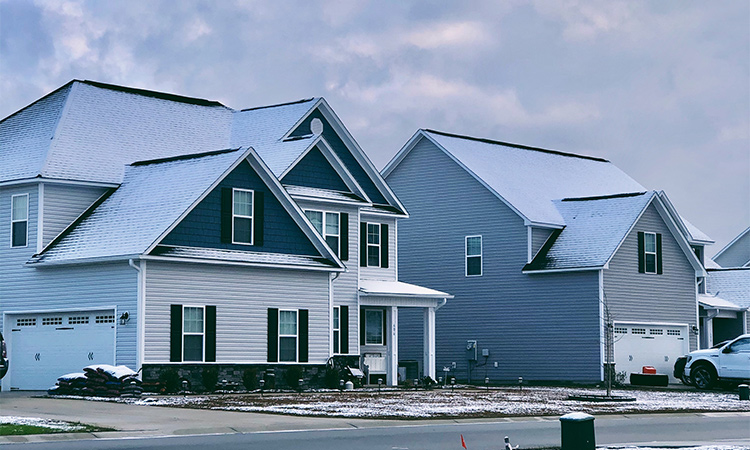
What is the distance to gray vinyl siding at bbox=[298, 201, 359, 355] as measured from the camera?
135 ft

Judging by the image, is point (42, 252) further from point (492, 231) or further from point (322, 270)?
point (492, 231)

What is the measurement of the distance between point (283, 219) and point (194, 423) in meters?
14.9

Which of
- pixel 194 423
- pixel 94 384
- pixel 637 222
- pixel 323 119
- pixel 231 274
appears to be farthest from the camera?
pixel 637 222

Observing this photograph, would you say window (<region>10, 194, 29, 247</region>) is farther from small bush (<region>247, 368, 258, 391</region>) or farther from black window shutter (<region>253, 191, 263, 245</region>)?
small bush (<region>247, 368, 258, 391</region>)

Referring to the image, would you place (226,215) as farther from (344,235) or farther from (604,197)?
(604,197)

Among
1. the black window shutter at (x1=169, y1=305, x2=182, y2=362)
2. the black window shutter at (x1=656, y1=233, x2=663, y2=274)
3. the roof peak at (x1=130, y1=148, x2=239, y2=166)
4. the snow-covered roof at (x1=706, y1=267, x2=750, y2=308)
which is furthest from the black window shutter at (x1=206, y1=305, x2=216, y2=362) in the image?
the snow-covered roof at (x1=706, y1=267, x2=750, y2=308)

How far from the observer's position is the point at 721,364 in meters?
40.5

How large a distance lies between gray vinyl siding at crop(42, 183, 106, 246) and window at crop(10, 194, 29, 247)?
2.65ft

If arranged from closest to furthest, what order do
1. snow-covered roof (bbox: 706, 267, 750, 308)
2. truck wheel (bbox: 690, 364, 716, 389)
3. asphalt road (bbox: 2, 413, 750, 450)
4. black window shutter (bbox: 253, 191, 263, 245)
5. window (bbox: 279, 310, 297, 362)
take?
asphalt road (bbox: 2, 413, 750, 450)
black window shutter (bbox: 253, 191, 263, 245)
window (bbox: 279, 310, 297, 362)
truck wheel (bbox: 690, 364, 716, 389)
snow-covered roof (bbox: 706, 267, 750, 308)

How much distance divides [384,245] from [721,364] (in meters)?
13.0

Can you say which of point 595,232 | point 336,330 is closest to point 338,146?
point 336,330

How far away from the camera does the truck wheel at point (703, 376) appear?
134 feet

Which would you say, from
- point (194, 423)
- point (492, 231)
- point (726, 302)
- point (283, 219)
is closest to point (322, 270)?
point (283, 219)

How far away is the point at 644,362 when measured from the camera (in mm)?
47625
